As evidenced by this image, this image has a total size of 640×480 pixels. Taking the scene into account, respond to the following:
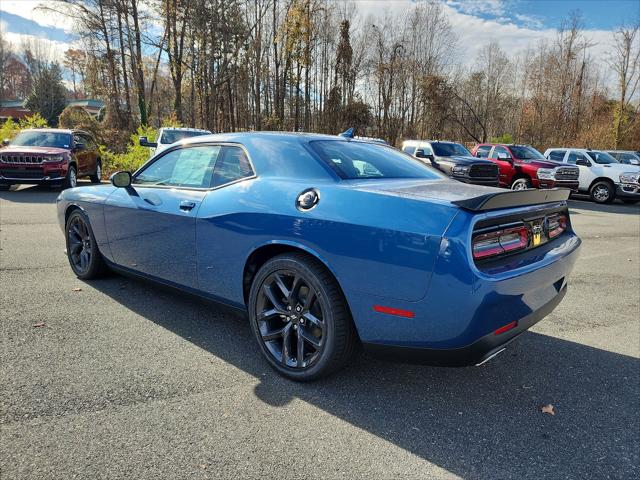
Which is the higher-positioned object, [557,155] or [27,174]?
[557,155]

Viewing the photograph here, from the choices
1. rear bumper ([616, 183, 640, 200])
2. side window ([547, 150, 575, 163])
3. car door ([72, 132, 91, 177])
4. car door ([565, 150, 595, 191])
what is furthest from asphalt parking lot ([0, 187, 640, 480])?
side window ([547, 150, 575, 163])

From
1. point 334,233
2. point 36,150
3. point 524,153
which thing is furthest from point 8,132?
point 334,233

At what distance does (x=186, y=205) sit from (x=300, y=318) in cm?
131

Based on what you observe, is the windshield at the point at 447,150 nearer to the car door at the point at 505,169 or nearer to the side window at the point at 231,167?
the car door at the point at 505,169

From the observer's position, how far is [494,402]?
106 inches

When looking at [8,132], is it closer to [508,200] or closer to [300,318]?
[300,318]

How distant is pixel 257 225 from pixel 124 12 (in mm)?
28350

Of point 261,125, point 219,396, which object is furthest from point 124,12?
point 219,396

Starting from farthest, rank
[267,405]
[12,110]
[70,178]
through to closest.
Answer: [12,110], [70,178], [267,405]

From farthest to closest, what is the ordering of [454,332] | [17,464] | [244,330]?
[244,330] → [454,332] → [17,464]

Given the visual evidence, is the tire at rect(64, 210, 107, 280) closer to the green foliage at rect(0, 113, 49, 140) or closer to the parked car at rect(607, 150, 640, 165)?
the green foliage at rect(0, 113, 49, 140)

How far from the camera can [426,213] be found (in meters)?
2.26

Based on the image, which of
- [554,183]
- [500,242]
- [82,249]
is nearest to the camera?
[500,242]

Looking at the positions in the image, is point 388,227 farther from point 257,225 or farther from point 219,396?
point 219,396
